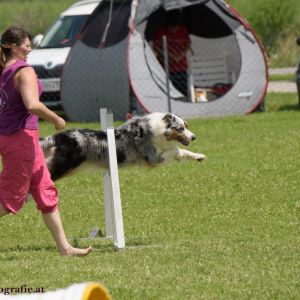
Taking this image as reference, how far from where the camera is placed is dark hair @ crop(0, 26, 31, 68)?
648cm

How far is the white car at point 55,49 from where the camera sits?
1750 cm

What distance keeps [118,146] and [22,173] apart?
143 cm

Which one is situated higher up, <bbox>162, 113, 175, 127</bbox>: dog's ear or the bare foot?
<bbox>162, 113, 175, 127</bbox>: dog's ear

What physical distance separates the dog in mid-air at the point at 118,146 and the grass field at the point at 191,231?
616 mm

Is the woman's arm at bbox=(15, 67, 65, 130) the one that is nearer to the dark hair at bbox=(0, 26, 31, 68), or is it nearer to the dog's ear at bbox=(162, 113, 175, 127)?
the dark hair at bbox=(0, 26, 31, 68)

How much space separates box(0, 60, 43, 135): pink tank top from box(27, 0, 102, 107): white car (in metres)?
10.9

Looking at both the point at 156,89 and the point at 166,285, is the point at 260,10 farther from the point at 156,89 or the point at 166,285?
the point at 166,285

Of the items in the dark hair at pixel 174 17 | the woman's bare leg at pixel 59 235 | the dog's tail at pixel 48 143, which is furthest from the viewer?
the dark hair at pixel 174 17

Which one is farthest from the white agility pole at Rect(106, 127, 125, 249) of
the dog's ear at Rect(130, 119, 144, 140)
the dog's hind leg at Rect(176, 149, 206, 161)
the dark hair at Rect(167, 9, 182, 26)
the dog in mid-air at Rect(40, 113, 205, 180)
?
the dark hair at Rect(167, 9, 182, 26)

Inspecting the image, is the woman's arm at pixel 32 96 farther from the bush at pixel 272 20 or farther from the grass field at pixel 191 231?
the bush at pixel 272 20

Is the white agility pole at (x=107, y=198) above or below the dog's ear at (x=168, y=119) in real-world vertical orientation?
below

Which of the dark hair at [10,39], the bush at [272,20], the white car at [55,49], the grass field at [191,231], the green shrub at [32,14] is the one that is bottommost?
the green shrub at [32,14]

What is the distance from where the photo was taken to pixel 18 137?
6.51 meters

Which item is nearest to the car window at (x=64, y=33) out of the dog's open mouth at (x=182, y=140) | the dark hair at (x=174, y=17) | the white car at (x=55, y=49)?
the white car at (x=55, y=49)
